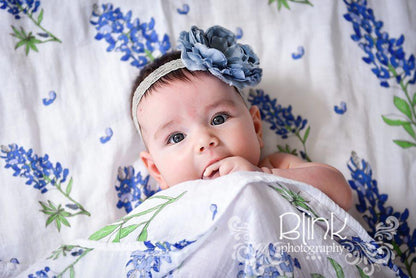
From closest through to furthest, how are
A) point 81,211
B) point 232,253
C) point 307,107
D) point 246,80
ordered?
point 232,253 < point 246,80 < point 81,211 < point 307,107

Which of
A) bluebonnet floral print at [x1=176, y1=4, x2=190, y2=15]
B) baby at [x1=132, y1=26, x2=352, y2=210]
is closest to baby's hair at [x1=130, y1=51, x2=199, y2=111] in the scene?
baby at [x1=132, y1=26, x2=352, y2=210]

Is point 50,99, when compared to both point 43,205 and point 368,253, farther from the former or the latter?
point 368,253

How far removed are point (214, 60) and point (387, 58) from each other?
679 mm

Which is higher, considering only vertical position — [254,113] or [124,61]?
[124,61]

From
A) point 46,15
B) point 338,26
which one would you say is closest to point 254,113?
point 338,26

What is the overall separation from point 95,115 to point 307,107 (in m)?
0.76

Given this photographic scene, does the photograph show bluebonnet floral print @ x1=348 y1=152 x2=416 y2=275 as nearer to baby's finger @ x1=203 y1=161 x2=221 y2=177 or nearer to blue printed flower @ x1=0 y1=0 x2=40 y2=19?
baby's finger @ x1=203 y1=161 x2=221 y2=177

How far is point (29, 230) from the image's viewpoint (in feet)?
3.89

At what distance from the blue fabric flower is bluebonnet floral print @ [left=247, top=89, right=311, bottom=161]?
205 mm

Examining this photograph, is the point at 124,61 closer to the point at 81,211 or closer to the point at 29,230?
the point at 81,211

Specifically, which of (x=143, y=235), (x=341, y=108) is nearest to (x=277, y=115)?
(x=341, y=108)

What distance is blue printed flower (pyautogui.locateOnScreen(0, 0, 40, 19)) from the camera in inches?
50.7

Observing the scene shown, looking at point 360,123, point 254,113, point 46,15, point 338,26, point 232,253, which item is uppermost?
point 46,15

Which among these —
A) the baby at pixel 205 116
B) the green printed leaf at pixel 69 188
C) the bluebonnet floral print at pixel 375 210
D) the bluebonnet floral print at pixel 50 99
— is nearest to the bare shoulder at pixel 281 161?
the baby at pixel 205 116
